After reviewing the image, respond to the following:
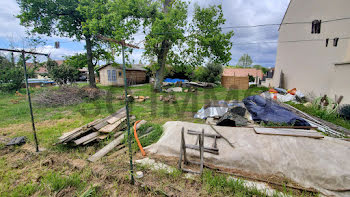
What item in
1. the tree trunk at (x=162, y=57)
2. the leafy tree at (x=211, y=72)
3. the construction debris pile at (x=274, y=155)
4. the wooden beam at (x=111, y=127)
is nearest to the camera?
the construction debris pile at (x=274, y=155)

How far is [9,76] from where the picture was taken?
12.6 metres

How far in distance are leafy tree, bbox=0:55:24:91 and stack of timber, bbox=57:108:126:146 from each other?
14.0 metres

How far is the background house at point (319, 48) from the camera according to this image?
6691 mm

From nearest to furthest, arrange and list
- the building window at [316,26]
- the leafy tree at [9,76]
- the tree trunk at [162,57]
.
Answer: the building window at [316,26] < the tree trunk at [162,57] < the leafy tree at [9,76]

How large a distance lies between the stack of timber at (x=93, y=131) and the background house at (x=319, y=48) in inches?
331

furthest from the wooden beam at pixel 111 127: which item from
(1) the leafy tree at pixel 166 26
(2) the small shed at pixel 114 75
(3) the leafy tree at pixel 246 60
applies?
(3) the leafy tree at pixel 246 60

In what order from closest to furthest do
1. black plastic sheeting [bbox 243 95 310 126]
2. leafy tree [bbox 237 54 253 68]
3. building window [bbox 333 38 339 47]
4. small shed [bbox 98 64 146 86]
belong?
black plastic sheeting [bbox 243 95 310 126] < building window [bbox 333 38 339 47] < small shed [bbox 98 64 146 86] < leafy tree [bbox 237 54 253 68]

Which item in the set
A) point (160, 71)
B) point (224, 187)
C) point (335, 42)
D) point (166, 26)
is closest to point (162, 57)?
A: point (160, 71)

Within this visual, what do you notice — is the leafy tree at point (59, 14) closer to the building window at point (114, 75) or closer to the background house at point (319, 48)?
the building window at point (114, 75)

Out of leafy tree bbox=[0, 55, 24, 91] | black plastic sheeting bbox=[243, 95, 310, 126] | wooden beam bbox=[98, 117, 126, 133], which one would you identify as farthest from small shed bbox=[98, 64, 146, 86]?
black plastic sheeting bbox=[243, 95, 310, 126]

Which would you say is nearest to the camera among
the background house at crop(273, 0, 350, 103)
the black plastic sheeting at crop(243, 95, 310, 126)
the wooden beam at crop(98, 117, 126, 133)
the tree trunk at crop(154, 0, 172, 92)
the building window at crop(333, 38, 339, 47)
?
the wooden beam at crop(98, 117, 126, 133)

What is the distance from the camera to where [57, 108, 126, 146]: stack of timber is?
12.1 ft

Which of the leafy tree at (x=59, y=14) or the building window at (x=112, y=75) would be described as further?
the building window at (x=112, y=75)

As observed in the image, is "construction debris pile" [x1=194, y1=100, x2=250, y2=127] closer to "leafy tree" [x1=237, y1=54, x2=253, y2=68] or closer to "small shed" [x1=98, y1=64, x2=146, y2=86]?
"small shed" [x1=98, y1=64, x2=146, y2=86]
